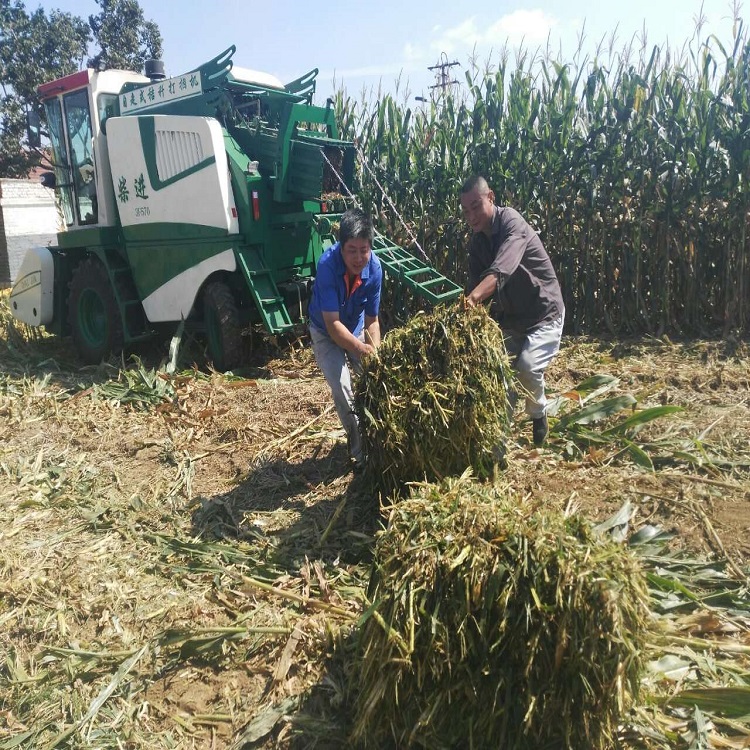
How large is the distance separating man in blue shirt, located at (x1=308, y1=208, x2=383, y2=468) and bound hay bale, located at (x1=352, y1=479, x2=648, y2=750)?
1837 mm

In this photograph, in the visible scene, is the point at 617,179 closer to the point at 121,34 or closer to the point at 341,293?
the point at 341,293

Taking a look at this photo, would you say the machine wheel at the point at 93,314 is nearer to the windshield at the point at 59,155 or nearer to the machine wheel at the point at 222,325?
the windshield at the point at 59,155

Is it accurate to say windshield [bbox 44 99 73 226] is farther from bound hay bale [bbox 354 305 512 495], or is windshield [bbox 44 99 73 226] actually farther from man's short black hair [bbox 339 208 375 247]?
bound hay bale [bbox 354 305 512 495]

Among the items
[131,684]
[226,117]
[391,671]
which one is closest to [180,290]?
[226,117]

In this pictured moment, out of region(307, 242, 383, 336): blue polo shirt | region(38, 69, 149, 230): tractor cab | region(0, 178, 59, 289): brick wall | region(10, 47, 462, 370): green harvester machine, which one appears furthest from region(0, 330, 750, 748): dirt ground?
region(0, 178, 59, 289): brick wall

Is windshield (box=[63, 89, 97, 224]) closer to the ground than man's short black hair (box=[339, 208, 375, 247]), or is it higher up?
higher up

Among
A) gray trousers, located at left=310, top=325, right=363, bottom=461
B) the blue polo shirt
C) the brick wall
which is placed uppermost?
the brick wall

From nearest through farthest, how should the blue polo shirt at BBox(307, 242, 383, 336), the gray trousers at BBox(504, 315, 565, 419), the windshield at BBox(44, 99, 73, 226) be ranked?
the blue polo shirt at BBox(307, 242, 383, 336), the gray trousers at BBox(504, 315, 565, 419), the windshield at BBox(44, 99, 73, 226)

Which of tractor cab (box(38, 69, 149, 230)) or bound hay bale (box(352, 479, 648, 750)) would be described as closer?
bound hay bale (box(352, 479, 648, 750))

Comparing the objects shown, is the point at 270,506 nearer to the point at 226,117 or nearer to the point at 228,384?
the point at 228,384

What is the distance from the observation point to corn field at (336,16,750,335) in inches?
300

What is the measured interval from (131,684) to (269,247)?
197 inches

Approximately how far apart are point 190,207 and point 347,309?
3.29m

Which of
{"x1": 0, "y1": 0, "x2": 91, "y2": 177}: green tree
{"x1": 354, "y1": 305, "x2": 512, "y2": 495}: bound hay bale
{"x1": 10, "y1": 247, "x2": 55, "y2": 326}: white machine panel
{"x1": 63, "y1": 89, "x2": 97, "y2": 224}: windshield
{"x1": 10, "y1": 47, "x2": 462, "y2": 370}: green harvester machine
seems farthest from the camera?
{"x1": 0, "y1": 0, "x2": 91, "y2": 177}: green tree
